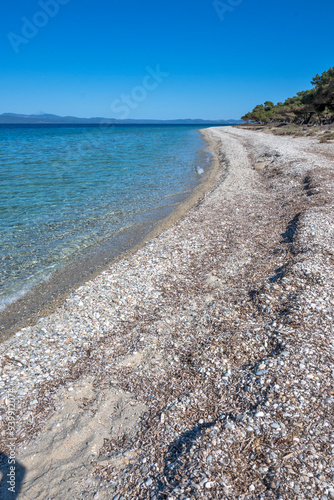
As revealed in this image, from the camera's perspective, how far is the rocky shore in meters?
3.74

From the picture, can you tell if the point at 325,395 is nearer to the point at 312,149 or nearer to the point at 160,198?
the point at 160,198

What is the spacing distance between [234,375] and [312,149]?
31.2 meters

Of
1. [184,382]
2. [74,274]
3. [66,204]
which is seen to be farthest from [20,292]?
[66,204]

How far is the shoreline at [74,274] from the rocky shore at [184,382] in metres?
0.69

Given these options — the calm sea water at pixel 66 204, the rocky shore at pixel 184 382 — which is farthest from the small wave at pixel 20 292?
the rocky shore at pixel 184 382

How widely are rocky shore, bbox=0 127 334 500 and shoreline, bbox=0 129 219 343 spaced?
2.28ft

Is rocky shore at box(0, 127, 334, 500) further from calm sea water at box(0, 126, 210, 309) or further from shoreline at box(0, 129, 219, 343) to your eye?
calm sea water at box(0, 126, 210, 309)

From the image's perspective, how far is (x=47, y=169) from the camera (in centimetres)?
2827

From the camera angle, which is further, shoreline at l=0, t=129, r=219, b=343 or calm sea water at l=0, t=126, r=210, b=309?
calm sea water at l=0, t=126, r=210, b=309

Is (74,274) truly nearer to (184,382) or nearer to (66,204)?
(184,382)

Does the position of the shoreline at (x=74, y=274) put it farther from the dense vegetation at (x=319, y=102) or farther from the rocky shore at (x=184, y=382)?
the dense vegetation at (x=319, y=102)

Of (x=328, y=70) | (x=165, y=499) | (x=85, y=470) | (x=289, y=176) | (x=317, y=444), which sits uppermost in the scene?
(x=328, y=70)

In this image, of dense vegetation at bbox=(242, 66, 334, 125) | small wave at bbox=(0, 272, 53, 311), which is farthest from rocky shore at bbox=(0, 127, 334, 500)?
dense vegetation at bbox=(242, 66, 334, 125)

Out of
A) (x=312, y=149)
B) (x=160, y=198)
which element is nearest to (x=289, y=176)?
(x=160, y=198)
